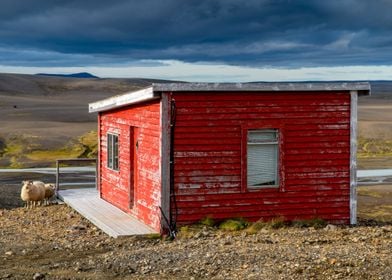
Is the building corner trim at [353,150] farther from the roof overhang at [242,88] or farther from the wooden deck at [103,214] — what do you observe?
the wooden deck at [103,214]

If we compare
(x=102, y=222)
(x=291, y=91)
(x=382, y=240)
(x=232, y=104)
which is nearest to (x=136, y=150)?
(x=102, y=222)

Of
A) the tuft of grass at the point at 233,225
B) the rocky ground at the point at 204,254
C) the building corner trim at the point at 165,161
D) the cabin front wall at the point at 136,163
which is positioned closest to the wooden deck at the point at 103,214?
the cabin front wall at the point at 136,163

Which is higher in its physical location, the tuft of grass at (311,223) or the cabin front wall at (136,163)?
the cabin front wall at (136,163)

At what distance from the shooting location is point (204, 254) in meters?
12.1

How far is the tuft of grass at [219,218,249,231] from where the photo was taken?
15039 millimetres

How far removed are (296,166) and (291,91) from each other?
5.95ft

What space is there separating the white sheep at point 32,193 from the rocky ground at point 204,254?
3.64 metres

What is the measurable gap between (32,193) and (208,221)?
753 cm

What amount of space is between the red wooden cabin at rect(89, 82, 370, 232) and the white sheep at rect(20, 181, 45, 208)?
503 centimetres

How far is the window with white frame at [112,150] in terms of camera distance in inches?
781

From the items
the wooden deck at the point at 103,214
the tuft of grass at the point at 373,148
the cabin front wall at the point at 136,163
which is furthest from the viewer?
the tuft of grass at the point at 373,148

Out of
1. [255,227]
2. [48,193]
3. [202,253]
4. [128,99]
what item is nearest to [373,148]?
[48,193]

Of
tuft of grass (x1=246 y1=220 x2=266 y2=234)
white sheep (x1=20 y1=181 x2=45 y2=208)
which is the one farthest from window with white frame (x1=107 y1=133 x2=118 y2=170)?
tuft of grass (x1=246 y1=220 x2=266 y2=234)

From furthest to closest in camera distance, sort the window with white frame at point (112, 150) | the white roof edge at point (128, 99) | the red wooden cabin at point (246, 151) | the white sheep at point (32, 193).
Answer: the white sheep at point (32, 193) → the window with white frame at point (112, 150) → the red wooden cabin at point (246, 151) → the white roof edge at point (128, 99)
